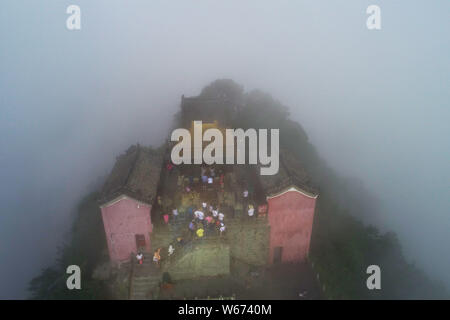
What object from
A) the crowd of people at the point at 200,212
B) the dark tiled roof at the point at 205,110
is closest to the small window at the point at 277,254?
the crowd of people at the point at 200,212

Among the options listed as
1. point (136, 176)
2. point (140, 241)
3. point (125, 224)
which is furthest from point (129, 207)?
point (140, 241)

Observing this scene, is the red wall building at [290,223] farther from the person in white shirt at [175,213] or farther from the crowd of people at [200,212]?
the person in white shirt at [175,213]

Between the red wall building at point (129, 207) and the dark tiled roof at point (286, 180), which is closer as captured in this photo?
the red wall building at point (129, 207)

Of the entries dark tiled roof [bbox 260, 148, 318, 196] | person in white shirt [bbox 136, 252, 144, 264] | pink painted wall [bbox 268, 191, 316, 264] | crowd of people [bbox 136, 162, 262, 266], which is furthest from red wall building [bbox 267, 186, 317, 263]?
person in white shirt [bbox 136, 252, 144, 264]

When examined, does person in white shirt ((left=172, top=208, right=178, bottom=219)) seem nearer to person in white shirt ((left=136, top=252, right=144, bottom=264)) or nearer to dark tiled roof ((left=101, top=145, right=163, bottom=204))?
dark tiled roof ((left=101, top=145, right=163, bottom=204))

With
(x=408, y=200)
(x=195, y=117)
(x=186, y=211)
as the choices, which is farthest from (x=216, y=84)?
(x=408, y=200)

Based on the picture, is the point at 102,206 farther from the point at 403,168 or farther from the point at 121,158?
the point at 403,168
